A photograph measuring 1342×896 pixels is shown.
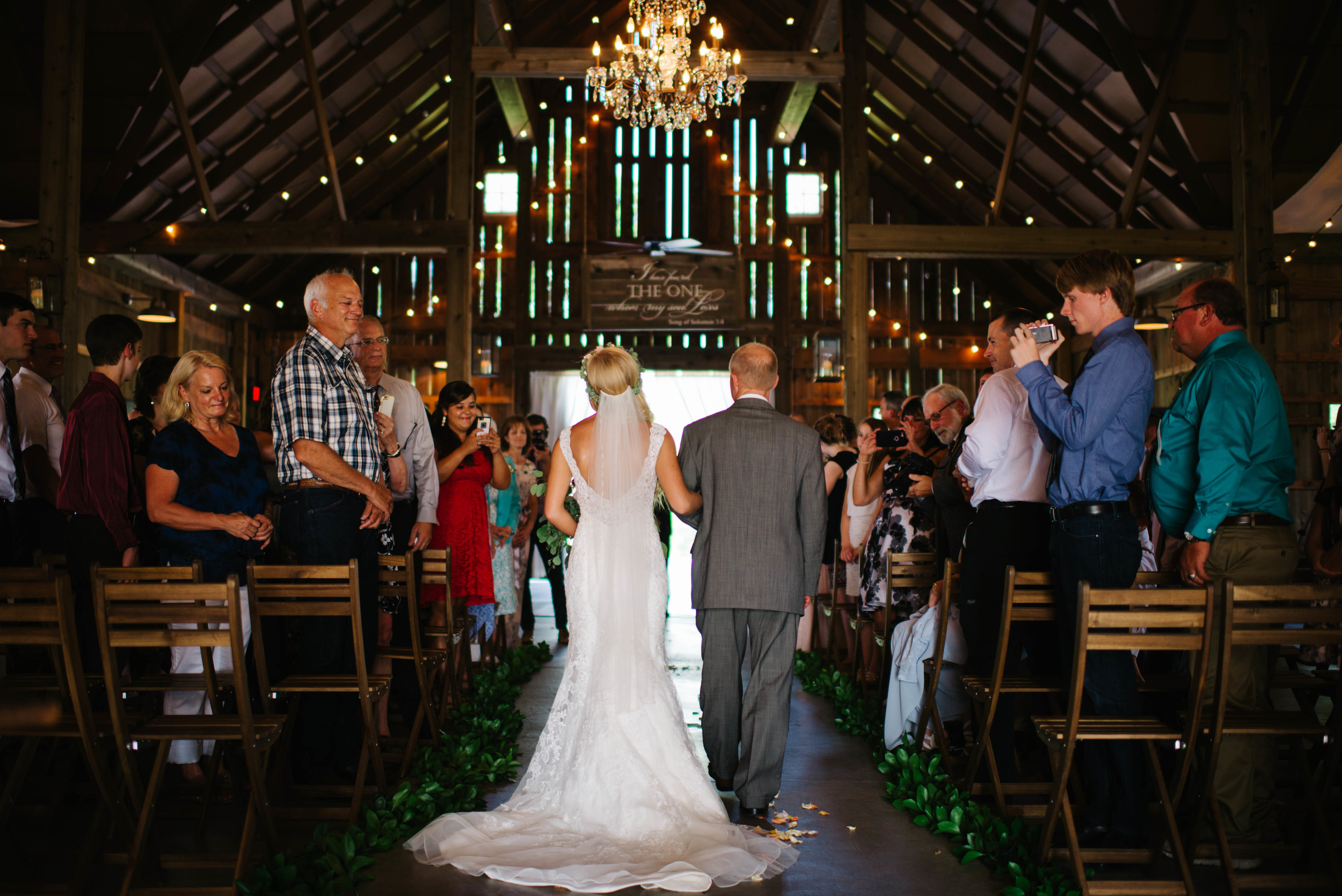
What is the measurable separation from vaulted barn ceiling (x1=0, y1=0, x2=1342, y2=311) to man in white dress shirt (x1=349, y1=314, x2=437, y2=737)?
A: 525cm

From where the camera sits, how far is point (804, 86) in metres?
12.5

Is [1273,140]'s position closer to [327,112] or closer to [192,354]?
[192,354]

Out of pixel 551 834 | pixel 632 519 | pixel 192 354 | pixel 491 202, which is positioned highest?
pixel 491 202

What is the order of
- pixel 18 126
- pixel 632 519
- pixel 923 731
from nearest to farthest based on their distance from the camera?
pixel 632 519 < pixel 923 731 < pixel 18 126

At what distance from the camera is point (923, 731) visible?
4.11m

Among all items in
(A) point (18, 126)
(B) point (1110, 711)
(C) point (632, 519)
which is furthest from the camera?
(A) point (18, 126)

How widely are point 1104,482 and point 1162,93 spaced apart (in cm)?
Result: 664

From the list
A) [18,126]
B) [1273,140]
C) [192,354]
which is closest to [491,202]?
[18,126]

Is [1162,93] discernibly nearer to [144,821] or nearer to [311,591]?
[311,591]

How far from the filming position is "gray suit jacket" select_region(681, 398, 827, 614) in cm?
366

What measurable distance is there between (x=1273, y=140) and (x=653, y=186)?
8.64 meters

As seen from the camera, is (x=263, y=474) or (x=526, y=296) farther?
(x=526, y=296)

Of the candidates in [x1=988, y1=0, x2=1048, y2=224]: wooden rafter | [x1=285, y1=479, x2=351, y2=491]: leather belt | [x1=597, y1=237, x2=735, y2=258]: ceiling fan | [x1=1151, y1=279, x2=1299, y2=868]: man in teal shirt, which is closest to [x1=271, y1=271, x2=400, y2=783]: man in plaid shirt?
[x1=285, y1=479, x2=351, y2=491]: leather belt

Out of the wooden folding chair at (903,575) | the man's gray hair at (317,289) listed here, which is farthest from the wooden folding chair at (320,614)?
the wooden folding chair at (903,575)
